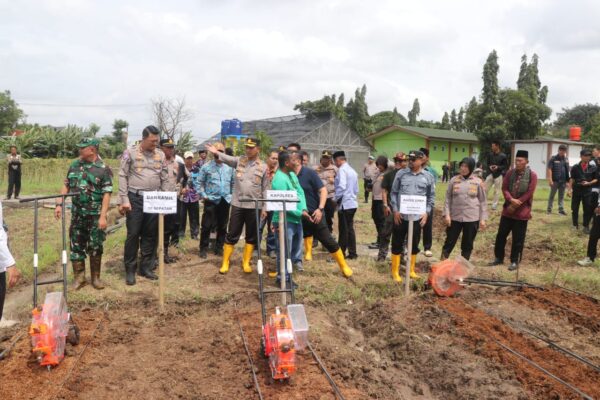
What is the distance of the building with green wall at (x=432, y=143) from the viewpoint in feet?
121

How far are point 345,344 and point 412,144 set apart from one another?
34.9 metres

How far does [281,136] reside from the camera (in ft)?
116

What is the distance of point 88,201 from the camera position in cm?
534

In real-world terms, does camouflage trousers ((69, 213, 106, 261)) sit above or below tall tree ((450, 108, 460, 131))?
below

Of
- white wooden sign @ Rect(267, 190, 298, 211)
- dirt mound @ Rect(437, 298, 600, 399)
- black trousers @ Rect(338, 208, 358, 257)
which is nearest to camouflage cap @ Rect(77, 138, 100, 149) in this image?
white wooden sign @ Rect(267, 190, 298, 211)

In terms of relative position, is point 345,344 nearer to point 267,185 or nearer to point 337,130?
point 267,185

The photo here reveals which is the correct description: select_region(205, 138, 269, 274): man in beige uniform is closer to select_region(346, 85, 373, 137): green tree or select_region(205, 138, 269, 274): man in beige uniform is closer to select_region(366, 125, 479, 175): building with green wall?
select_region(366, 125, 479, 175): building with green wall

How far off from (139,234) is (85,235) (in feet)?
2.20

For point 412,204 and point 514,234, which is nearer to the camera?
point 412,204

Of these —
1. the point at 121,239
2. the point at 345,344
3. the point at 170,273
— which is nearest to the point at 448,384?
the point at 345,344

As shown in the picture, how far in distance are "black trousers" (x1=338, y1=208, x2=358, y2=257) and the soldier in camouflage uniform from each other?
365 cm

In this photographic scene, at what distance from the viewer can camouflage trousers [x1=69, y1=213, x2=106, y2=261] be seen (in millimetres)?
5426

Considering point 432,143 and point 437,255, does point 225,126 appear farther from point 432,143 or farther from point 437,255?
point 432,143

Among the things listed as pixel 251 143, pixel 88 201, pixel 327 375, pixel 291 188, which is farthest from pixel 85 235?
pixel 327 375
